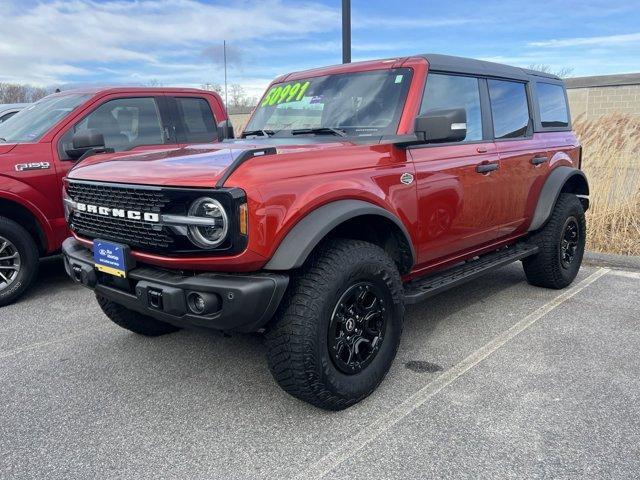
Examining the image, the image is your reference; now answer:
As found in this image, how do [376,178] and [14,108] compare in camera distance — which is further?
[14,108]

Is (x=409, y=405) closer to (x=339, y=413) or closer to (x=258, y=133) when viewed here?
(x=339, y=413)

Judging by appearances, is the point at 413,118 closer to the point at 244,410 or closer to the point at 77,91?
the point at 244,410

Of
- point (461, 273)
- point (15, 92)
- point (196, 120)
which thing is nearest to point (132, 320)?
point (461, 273)

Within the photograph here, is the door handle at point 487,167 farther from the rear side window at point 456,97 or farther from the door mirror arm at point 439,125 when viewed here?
the door mirror arm at point 439,125

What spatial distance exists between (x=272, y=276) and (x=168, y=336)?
177 centimetres

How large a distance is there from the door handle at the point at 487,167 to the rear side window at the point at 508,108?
1.07ft

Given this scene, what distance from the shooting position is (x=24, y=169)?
4574mm

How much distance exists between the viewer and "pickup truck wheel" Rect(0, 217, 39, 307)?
456 cm

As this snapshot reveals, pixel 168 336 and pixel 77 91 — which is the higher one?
pixel 77 91

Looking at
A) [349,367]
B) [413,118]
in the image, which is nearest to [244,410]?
[349,367]

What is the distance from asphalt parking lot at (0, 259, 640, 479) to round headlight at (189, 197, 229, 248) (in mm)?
950

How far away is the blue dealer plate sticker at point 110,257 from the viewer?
8.72ft

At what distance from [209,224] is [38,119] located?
3.70m

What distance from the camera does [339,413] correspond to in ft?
9.10
